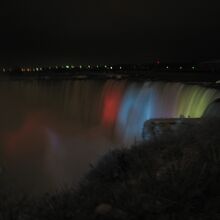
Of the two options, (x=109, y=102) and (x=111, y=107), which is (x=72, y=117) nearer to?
(x=109, y=102)

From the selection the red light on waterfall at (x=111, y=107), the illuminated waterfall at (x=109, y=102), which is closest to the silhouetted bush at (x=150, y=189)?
the illuminated waterfall at (x=109, y=102)

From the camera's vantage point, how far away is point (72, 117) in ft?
91.0

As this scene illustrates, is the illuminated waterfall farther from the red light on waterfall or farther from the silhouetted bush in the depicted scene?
the silhouetted bush

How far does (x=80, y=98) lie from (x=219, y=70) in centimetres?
899

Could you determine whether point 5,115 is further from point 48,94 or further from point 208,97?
point 208,97

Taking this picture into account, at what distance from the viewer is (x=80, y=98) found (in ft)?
89.8

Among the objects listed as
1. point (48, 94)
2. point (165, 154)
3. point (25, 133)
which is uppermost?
point (165, 154)

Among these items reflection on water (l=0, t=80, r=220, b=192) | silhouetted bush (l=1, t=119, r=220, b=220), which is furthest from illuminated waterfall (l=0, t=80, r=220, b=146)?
silhouetted bush (l=1, t=119, r=220, b=220)

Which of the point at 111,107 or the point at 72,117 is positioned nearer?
the point at 111,107

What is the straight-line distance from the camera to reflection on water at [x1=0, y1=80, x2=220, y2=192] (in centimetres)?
1567

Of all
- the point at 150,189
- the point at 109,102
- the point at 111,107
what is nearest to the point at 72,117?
the point at 109,102

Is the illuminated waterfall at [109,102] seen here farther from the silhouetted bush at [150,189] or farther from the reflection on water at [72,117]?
the silhouetted bush at [150,189]

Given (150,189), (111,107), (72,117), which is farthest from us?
(72,117)

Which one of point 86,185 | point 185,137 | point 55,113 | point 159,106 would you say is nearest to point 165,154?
point 185,137
